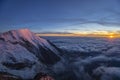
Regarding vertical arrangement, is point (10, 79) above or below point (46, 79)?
below

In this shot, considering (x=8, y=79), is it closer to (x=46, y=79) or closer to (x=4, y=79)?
(x=4, y=79)

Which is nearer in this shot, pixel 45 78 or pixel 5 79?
pixel 45 78

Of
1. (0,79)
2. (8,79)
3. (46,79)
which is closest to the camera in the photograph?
(46,79)

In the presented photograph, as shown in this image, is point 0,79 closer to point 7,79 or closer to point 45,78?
point 7,79

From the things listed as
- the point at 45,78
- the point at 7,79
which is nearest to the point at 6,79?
the point at 7,79

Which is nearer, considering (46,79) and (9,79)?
(46,79)

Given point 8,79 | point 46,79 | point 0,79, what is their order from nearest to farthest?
point 46,79
point 0,79
point 8,79

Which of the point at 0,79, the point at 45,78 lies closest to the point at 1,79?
the point at 0,79

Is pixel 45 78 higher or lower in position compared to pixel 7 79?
higher
